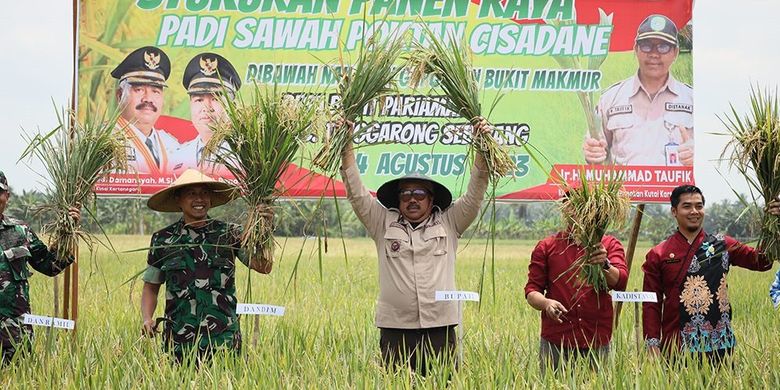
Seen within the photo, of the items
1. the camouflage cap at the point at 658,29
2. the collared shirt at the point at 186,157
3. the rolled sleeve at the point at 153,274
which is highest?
the camouflage cap at the point at 658,29

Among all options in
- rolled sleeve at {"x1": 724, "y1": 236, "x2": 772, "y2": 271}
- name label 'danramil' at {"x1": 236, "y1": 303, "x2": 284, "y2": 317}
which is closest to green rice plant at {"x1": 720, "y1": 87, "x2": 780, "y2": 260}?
rolled sleeve at {"x1": 724, "y1": 236, "x2": 772, "y2": 271}

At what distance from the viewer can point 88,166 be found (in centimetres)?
483

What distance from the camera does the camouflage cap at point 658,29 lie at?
249 inches

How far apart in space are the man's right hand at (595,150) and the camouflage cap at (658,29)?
2.70ft

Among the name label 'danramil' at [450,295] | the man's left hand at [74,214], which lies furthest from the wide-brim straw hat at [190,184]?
the name label 'danramil' at [450,295]

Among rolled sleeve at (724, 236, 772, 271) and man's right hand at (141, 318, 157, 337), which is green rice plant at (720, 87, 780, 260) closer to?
rolled sleeve at (724, 236, 772, 271)

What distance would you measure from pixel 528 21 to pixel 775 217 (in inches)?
101

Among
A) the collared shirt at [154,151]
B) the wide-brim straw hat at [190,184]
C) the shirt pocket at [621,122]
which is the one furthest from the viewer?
the shirt pocket at [621,122]

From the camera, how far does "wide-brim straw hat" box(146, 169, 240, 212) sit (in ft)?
14.8

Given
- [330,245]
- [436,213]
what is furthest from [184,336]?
[330,245]

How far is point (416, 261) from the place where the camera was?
444 cm

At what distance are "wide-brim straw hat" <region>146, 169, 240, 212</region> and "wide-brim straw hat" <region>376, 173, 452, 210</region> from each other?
82 centimetres

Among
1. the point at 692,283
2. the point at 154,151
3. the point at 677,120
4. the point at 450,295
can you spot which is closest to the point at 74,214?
the point at 154,151

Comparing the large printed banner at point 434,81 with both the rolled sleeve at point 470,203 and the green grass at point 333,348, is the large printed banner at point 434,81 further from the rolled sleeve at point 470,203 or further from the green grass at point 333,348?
the rolled sleeve at point 470,203
